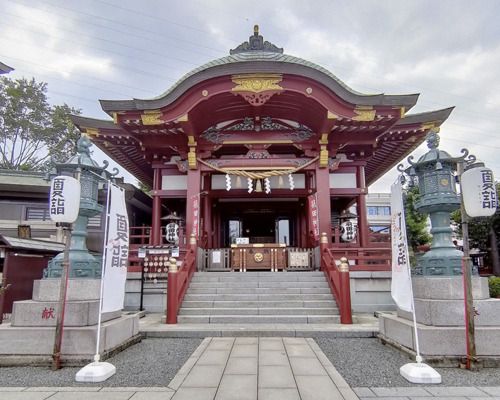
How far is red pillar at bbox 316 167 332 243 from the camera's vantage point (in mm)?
10113

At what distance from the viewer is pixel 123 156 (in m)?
12.8

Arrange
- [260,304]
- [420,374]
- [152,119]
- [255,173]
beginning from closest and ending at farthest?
[420,374] < [260,304] < [152,119] < [255,173]

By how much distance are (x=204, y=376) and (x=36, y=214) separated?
12585 mm

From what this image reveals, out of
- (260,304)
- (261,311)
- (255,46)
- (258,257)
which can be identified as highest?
(255,46)

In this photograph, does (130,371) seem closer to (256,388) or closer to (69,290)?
(69,290)

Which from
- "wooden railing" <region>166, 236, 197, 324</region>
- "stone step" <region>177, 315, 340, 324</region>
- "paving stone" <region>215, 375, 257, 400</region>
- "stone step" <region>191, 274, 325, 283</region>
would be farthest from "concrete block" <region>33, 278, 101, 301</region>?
"stone step" <region>191, 274, 325, 283</region>

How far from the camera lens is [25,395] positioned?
333 centimetres

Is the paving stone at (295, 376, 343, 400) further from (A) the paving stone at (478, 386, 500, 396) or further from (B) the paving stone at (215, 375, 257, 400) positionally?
(A) the paving stone at (478, 386, 500, 396)

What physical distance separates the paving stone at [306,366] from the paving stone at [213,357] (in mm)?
966

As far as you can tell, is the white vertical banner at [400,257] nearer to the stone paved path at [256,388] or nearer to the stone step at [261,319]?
the stone paved path at [256,388]

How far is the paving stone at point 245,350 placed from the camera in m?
4.85

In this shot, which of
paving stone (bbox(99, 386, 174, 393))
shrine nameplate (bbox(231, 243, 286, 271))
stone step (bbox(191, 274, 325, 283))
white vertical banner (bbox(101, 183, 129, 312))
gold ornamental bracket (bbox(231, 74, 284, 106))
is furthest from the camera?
shrine nameplate (bbox(231, 243, 286, 271))

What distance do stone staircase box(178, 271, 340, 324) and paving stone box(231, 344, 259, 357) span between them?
5.45 feet

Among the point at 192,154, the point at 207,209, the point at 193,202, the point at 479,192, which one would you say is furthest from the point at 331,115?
the point at 479,192
